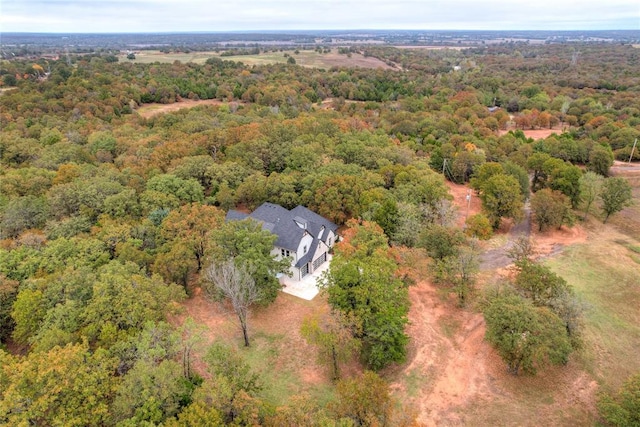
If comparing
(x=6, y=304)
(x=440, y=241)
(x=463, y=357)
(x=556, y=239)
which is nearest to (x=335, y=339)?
(x=463, y=357)

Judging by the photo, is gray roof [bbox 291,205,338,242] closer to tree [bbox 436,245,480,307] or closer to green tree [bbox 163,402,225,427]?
tree [bbox 436,245,480,307]

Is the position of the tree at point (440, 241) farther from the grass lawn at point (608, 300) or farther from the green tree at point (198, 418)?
the green tree at point (198, 418)

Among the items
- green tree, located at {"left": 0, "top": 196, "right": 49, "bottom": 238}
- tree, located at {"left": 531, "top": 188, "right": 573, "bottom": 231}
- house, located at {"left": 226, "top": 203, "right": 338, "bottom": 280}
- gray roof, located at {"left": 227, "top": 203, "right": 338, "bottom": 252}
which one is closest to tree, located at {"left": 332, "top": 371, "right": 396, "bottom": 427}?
house, located at {"left": 226, "top": 203, "right": 338, "bottom": 280}

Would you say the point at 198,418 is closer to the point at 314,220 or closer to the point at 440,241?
the point at 440,241

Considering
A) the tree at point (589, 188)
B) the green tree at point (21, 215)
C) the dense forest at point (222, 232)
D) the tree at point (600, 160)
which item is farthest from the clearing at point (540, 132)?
the green tree at point (21, 215)

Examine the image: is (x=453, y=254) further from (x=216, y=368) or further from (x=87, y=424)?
(x=87, y=424)

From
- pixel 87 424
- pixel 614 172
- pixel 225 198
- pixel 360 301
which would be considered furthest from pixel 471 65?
pixel 87 424

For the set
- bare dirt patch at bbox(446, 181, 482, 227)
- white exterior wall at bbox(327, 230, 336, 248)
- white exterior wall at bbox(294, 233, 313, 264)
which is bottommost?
bare dirt patch at bbox(446, 181, 482, 227)
